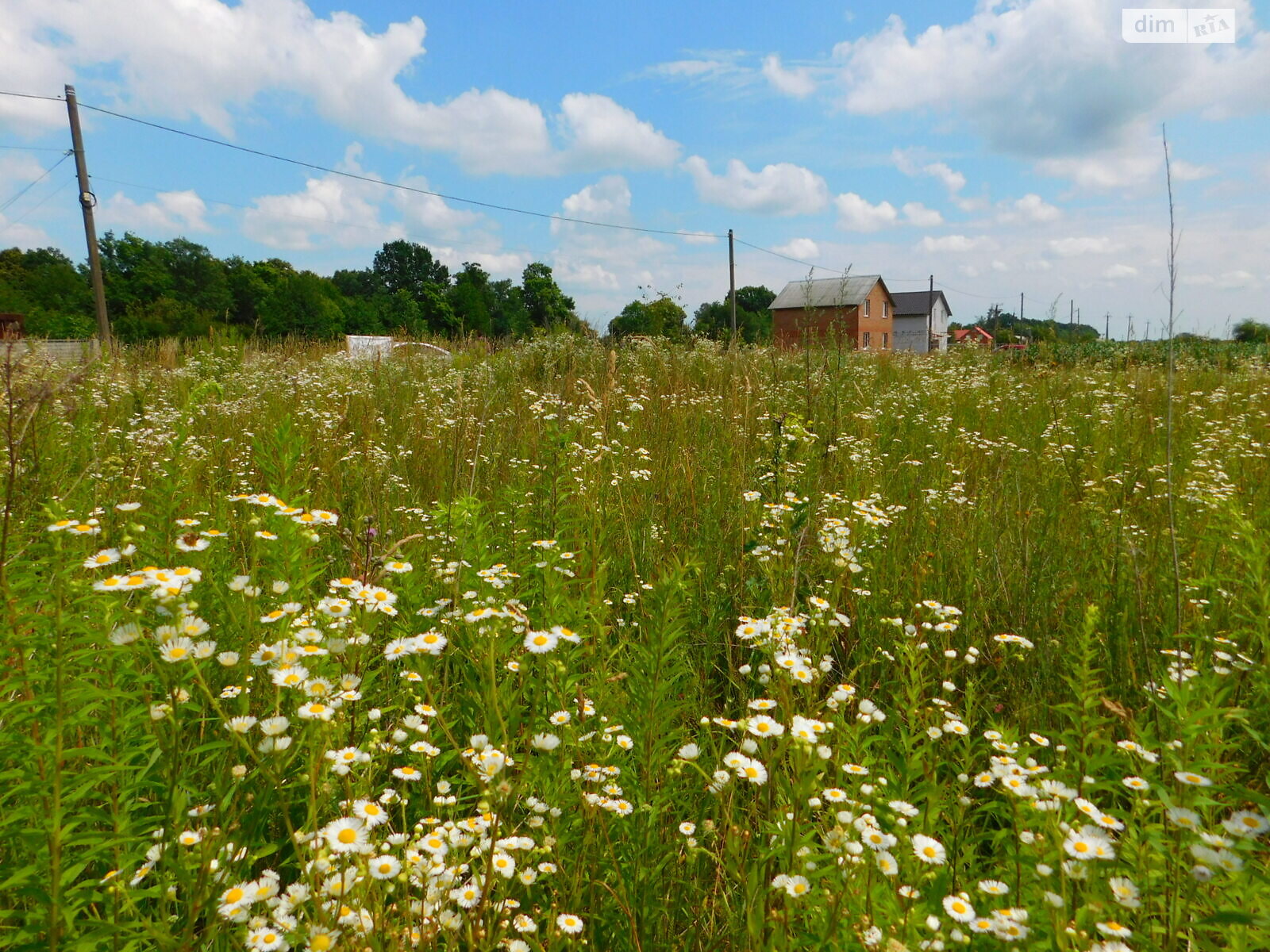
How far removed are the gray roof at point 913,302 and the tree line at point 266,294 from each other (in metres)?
14.2

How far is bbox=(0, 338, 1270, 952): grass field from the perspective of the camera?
118 centimetres

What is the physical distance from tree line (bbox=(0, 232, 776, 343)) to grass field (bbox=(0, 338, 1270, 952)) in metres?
28.0

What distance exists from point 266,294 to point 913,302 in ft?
209

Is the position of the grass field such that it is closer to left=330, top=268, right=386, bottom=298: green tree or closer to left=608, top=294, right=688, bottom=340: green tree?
left=608, top=294, right=688, bottom=340: green tree

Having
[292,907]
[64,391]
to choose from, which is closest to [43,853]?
[292,907]

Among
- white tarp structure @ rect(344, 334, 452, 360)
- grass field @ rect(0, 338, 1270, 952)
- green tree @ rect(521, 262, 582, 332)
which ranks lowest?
grass field @ rect(0, 338, 1270, 952)

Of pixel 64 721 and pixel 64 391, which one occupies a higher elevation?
pixel 64 391

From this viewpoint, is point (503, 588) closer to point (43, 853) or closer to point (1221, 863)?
point (43, 853)

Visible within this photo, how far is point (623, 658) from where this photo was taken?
2.11 meters

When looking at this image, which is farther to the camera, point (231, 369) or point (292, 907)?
point (231, 369)

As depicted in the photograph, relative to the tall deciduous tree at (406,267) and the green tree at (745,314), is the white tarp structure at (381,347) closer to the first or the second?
the green tree at (745,314)

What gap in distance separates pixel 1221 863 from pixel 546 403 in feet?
16.0

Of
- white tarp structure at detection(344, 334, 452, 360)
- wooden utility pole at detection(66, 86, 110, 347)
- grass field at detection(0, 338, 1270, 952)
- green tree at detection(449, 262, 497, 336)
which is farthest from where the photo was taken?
green tree at detection(449, 262, 497, 336)

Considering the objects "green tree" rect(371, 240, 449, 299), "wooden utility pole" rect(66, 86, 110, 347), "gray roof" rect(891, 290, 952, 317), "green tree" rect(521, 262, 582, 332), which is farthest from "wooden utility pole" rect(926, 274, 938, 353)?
"green tree" rect(371, 240, 449, 299)
